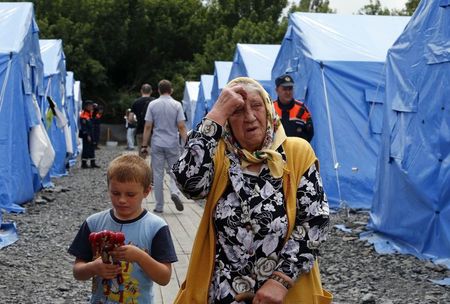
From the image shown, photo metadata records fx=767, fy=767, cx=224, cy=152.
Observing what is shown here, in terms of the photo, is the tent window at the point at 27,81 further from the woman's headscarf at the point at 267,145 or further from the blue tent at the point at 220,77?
the blue tent at the point at 220,77

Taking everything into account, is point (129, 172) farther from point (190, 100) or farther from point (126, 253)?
point (190, 100)

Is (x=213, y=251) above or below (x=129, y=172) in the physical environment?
below

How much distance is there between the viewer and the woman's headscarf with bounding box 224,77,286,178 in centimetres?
313

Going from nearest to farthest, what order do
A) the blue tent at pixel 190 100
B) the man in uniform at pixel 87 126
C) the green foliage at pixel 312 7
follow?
the man in uniform at pixel 87 126 < the blue tent at pixel 190 100 < the green foliage at pixel 312 7

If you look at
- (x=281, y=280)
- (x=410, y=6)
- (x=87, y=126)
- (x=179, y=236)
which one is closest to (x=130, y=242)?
(x=281, y=280)

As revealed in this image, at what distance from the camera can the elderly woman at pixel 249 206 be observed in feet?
10.2

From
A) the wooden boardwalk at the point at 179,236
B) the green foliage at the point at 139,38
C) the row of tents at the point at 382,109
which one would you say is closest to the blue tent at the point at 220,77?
the row of tents at the point at 382,109

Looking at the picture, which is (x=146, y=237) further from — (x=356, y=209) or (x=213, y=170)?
(x=356, y=209)

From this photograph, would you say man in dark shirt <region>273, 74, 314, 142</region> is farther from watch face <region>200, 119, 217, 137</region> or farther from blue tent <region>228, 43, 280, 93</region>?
blue tent <region>228, 43, 280, 93</region>

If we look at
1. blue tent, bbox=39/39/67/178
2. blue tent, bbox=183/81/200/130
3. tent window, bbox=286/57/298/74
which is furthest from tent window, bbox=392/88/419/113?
blue tent, bbox=183/81/200/130

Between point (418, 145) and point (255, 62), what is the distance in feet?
34.4

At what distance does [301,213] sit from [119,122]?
46145mm

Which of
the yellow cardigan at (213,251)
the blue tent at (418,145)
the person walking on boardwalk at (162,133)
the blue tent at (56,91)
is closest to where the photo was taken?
the yellow cardigan at (213,251)

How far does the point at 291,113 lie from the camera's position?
9.12 metres
